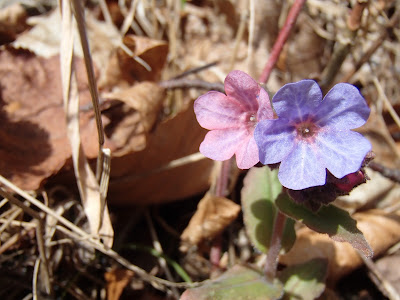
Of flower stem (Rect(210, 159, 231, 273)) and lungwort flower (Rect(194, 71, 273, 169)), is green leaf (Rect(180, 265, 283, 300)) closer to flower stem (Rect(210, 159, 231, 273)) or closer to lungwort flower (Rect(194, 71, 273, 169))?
flower stem (Rect(210, 159, 231, 273))

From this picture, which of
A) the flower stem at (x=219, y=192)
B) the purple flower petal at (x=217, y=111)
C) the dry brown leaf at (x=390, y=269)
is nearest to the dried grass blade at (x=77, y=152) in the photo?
the flower stem at (x=219, y=192)

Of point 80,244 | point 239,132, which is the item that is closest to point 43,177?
point 80,244

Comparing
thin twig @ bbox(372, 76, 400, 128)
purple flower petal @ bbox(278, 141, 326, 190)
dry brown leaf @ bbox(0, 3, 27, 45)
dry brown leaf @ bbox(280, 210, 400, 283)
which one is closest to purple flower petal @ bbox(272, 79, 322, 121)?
purple flower petal @ bbox(278, 141, 326, 190)

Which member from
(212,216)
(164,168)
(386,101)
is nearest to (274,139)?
(212,216)

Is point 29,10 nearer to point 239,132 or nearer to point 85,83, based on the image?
point 85,83

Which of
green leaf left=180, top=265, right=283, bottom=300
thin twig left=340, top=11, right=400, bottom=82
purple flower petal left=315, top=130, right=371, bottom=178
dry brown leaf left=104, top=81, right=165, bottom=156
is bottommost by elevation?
green leaf left=180, top=265, right=283, bottom=300

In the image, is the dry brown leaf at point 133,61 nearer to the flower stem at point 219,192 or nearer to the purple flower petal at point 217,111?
the flower stem at point 219,192
